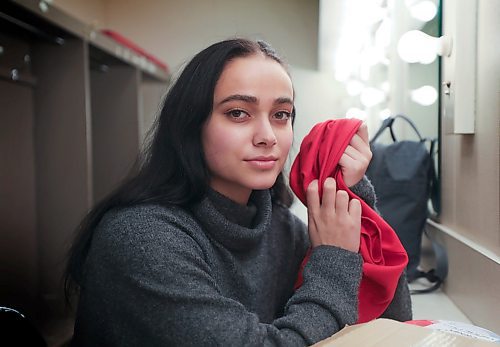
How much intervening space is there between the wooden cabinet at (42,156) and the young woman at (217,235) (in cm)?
99

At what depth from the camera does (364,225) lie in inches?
31.7

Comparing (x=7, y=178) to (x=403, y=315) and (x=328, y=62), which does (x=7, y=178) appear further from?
(x=328, y=62)

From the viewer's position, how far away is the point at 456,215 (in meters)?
1.11

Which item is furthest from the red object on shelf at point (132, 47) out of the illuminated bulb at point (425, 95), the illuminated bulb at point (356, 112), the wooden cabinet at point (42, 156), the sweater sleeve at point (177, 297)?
the sweater sleeve at point (177, 297)

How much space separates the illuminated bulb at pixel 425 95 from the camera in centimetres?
130

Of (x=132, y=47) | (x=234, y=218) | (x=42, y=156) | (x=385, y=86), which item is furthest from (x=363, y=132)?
(x=132, y=47)

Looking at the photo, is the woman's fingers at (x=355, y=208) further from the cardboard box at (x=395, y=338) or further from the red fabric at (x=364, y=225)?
the cardboard box at (x=395, y=338)

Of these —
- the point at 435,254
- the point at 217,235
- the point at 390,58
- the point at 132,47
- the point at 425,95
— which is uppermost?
the point at 132,47

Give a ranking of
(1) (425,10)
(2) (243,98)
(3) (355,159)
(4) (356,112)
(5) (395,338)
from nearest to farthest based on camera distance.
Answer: (5) (395,338)
(2) (243,98)
(3) (355,159)
(1) (425,10)
(4) (356,112)

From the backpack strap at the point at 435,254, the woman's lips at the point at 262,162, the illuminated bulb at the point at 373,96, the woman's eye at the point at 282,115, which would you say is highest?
the illuminated bulb at the point at 373,96

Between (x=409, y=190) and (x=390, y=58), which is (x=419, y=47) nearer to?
A: (x=409, y=190)

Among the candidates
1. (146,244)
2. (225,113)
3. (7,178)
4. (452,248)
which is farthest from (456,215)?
(7,178)

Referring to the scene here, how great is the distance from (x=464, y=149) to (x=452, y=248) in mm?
221

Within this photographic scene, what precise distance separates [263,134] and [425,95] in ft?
2.60
